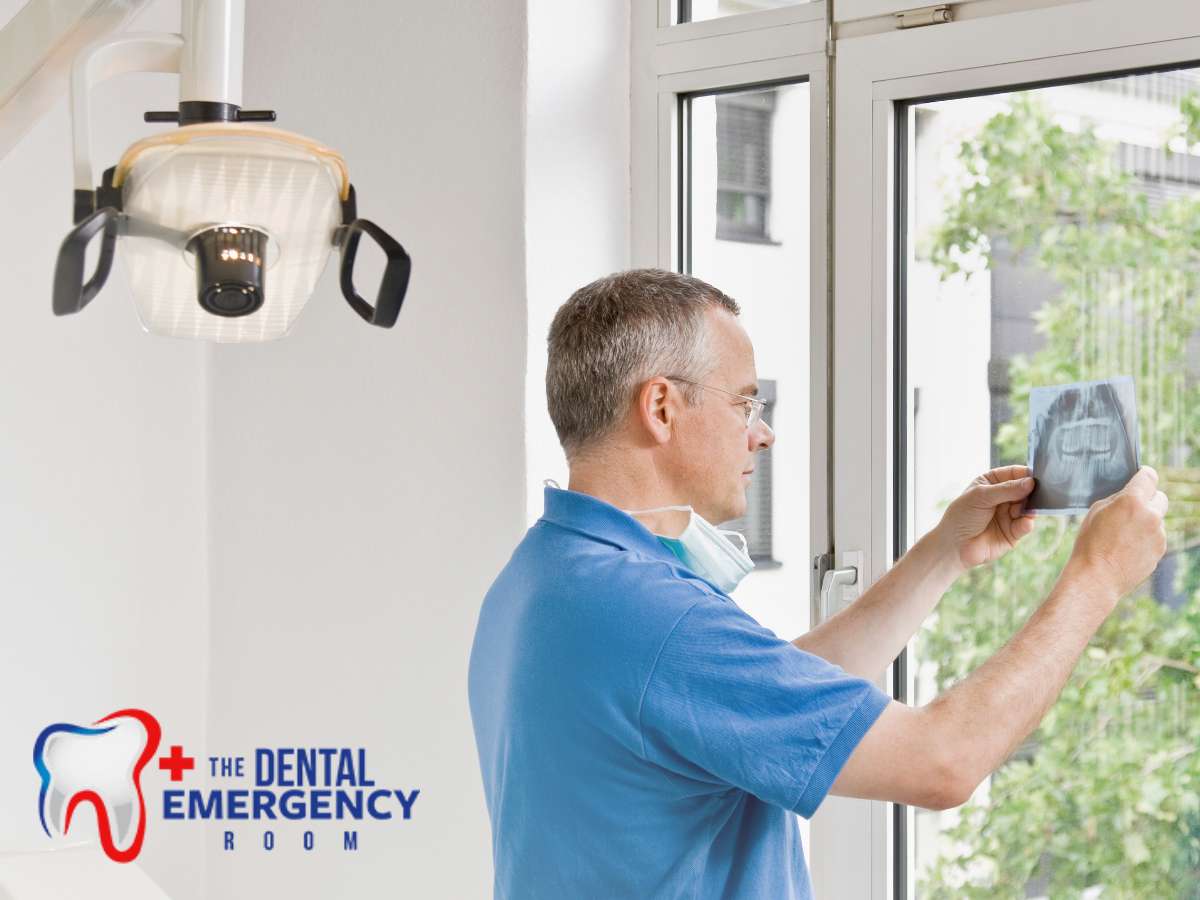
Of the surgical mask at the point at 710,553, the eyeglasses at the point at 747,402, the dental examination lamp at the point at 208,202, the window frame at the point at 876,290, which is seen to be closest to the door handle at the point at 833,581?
the window frame at the point at 876,290

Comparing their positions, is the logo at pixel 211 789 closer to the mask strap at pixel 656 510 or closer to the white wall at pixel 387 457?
the white wall at pixel 387 457

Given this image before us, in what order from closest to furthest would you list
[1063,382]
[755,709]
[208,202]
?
[208,202] → [755,709] → [1063,382]

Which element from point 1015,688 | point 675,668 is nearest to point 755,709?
point 675,668

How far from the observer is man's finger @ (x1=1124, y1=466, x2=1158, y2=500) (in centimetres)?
129

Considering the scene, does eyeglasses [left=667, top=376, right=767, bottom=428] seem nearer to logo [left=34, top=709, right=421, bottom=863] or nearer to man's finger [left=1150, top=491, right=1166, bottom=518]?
man's finger [left=1150, top=491, right=1166, bottom=518]

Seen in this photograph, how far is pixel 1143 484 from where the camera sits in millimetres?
1300

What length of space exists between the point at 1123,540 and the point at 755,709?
40cm

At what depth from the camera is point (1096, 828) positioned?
1.68 m

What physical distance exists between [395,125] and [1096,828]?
138 cm

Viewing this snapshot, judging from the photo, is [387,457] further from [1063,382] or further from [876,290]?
[1063,382]

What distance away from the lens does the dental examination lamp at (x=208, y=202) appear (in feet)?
2.74

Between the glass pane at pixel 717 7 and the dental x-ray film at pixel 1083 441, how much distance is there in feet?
Result: 2.60

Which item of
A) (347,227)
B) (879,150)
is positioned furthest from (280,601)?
(347,227)

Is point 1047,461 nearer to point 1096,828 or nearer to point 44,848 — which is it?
point 1096,828
